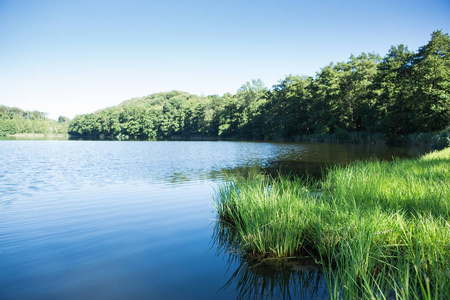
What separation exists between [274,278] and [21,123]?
14413 centimetres

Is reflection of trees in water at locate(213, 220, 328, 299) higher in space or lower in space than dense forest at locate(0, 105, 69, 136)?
lower

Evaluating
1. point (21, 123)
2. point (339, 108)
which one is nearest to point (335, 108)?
point (339, 108)

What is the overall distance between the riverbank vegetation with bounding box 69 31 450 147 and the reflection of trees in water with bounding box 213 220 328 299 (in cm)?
2496

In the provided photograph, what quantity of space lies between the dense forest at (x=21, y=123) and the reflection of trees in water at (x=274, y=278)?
13591 cm

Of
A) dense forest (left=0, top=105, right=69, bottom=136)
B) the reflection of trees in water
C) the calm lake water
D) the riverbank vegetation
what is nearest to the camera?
the reflection of trees in water

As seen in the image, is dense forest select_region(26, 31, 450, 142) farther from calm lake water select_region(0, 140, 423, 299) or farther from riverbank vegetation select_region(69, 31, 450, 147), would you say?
calm lake water select_region(0, 140, 423, 299)

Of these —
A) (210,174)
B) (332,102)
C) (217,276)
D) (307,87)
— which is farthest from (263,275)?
(307,87)

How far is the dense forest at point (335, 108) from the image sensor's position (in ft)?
97.2

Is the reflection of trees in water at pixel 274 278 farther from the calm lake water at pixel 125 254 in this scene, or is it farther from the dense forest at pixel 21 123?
the dense forest at pixel 21 123

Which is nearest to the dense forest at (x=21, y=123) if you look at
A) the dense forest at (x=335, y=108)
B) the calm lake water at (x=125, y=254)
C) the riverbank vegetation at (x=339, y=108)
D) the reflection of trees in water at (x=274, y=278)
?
the dense forest at (x=335, y=108)

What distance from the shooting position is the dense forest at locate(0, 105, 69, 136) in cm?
10756

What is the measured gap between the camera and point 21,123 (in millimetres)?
114250

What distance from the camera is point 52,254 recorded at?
4719 mm

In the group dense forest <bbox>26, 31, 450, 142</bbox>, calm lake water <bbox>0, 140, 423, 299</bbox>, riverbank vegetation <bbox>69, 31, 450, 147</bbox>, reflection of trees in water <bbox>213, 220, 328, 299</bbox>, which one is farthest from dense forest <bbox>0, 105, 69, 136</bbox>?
reflection of trees in water <bbox>213, 220, 328, 299</bbox>
